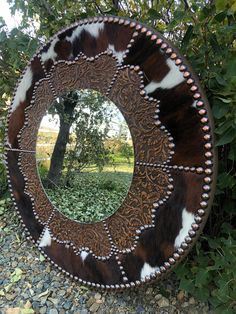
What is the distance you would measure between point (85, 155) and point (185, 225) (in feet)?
2.14

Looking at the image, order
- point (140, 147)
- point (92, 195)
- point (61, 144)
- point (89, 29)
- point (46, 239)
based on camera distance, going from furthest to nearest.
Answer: point (46, 239) → point (61, 144) → point (92, 195) → point (89, 29) → point (140, 147)

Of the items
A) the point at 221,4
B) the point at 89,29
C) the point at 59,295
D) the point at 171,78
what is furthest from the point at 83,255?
the point at 221,4

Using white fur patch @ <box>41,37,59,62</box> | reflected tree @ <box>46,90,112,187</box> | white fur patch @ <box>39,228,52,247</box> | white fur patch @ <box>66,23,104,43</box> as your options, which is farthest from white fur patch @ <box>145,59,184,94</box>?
white fur patch @ <box>39,228,52,247</box>

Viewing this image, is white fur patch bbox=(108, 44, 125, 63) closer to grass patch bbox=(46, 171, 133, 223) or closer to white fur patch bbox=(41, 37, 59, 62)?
white fur patch bbox=(41, 37, 59, 62)

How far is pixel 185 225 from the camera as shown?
1.38 meters

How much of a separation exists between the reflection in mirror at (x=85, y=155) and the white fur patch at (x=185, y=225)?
30 cm

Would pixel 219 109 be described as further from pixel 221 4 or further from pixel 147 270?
pixel 147 270

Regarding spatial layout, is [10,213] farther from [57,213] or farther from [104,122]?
[104,122]

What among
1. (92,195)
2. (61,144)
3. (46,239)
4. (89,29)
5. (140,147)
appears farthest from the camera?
(46,239)

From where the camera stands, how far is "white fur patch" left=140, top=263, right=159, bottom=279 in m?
1.50

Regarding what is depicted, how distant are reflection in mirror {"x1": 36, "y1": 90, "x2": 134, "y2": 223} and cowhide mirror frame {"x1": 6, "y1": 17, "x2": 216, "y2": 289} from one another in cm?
4

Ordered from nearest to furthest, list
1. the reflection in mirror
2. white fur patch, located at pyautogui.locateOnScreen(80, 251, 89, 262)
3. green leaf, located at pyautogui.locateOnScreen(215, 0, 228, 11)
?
green leaf, located at pyautogui.locateOnScreen(215, 0, 228, 11), the reflection in mirror, white fur patch, located at pyautogui.locateOnScreen(80, 251, 89, 262)

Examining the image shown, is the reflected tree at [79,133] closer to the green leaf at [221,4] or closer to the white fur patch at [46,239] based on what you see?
the white fur patch at [46,239]

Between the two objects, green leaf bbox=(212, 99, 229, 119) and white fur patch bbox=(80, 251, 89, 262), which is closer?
green leaf bbox=(212, 99, 229, 119)
